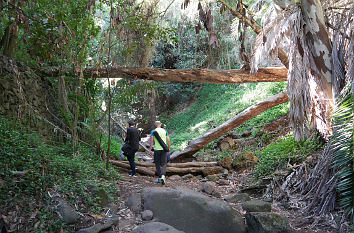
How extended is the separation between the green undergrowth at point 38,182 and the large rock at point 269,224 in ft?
8.29

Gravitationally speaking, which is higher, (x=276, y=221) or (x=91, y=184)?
(x=91, y=184)

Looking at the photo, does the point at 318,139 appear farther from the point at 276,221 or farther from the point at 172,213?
the point at 172,213

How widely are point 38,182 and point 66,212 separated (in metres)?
0.68

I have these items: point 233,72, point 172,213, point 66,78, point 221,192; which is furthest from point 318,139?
point 66,78

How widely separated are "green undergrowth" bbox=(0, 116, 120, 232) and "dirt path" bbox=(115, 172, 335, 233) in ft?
1.28

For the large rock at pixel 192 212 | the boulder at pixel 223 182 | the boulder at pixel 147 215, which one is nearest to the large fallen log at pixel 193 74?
the boulder at pixel 223 182

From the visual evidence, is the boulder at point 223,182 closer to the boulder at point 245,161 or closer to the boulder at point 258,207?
the boulder at point 245,161

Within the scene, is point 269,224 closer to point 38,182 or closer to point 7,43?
point 38,182

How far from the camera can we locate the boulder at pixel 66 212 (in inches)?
168

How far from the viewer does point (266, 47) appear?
6.97 m

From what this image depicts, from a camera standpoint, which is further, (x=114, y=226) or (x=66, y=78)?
(x=66, y=78)

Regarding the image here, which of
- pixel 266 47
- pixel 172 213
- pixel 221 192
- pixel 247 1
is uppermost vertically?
pixel 247 1

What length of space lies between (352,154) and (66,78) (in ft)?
22.1

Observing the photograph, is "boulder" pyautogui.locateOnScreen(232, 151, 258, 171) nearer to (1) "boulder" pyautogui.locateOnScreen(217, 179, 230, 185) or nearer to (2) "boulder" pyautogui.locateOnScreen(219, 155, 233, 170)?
(2) "boulder" pyautogui.locateOnScreen(219, 155, 233, 170)
